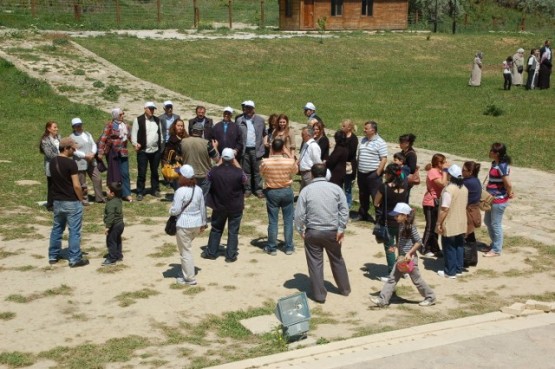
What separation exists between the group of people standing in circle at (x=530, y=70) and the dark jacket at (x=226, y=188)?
73.7ft

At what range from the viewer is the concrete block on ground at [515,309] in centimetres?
930

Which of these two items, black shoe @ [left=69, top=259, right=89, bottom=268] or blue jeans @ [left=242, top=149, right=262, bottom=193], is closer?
black shoe @ [left=69, top=259, right=89, bottom=268]

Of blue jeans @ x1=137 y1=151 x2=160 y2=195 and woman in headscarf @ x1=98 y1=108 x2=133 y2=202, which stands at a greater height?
woman in headscarf @ x1=98 y1=108 x2=133 y2=202

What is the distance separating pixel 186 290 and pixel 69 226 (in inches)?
79.0

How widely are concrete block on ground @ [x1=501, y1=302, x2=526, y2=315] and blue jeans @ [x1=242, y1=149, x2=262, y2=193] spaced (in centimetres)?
658

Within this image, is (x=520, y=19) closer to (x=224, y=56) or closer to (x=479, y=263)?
(x=224, y=56)

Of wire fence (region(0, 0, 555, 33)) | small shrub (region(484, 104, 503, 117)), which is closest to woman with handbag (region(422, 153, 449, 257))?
small shrub (region(484, 104, 503, 117))

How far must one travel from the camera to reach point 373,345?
8320mm

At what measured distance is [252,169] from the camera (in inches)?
610

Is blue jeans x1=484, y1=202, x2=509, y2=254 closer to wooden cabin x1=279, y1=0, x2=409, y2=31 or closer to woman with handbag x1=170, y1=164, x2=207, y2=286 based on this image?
woman with handbag x1=170, y1=164, x2=207, y2=286

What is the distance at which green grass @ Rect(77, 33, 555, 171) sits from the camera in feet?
75.0

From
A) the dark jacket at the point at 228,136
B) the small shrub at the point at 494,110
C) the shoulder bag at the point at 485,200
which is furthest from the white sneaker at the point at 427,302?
the small shrub at the point at 494,110

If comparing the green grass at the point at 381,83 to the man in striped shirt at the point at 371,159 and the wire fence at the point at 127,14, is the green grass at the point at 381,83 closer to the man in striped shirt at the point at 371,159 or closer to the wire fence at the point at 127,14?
the man in striped shirt at the point at 371,159

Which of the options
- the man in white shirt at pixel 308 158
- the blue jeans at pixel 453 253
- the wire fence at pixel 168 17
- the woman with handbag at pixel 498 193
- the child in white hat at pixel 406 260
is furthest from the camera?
the wire fence at pixel 168 17
